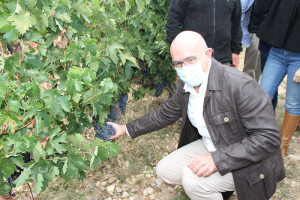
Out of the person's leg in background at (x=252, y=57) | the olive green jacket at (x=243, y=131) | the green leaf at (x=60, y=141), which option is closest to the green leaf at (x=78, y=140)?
the green leaf at (x=60, y=141)

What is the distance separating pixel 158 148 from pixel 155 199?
0.78 m

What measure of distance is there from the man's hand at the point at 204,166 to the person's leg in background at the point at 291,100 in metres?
1.47

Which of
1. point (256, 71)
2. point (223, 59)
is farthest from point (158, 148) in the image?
point (256, 71)

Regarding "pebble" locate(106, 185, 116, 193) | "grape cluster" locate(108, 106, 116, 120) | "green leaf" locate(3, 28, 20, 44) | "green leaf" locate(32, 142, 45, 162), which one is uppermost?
"green leaf" locate(3, 28, 20, 44)

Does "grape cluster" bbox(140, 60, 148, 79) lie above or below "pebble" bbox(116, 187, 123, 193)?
above

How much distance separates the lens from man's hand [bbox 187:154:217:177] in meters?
2.32

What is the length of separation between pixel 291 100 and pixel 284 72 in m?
0.32

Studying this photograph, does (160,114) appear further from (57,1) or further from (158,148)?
(57,1)

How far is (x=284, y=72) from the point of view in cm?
341

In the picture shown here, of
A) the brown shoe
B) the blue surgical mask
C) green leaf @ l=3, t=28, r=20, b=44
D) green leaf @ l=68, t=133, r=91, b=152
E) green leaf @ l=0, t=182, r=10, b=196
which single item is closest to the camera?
green leaf @ l=3, t=28, r=20, b=44

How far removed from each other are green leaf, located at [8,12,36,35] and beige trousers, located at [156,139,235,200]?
1.58m

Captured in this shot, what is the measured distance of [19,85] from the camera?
167cm

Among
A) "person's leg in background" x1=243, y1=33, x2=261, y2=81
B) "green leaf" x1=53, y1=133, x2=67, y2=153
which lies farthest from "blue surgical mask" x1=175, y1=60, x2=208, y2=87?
"person's leg in background" x1=243, y1=33, x2=261, y2=81

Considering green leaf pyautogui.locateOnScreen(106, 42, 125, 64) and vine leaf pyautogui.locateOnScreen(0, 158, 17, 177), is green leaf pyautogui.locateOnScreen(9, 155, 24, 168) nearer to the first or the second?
vine leaf pyautogui.locateOnScreen(0, 158, 17, 177)
